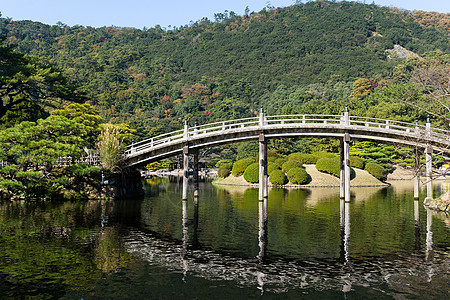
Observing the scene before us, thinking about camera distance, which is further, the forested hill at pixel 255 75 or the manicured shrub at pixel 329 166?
the forested hill at pixel 255 75

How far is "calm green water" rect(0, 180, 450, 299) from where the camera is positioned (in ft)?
46.1

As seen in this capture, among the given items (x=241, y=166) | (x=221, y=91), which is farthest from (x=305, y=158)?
(x=221, y=91)

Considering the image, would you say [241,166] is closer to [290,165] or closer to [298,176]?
[290,165]

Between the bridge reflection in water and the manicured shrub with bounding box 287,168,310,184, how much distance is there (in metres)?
33.0

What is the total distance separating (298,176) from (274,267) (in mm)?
38525

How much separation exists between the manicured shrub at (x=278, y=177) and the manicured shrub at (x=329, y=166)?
5567mm

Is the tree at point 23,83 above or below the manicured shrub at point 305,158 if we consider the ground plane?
above

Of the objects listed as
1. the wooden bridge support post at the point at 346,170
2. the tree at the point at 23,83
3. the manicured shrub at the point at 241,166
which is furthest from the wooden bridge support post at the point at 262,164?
the tree at the point at 23,83

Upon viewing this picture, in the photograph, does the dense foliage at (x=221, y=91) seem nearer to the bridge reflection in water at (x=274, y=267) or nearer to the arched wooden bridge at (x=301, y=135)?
the arched wooden bridge at (x=301, y=135)

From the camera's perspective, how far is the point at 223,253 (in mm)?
18953

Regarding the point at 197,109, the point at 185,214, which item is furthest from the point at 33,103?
the point at 197,109

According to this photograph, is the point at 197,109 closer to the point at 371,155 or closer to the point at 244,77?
the point at 244,77

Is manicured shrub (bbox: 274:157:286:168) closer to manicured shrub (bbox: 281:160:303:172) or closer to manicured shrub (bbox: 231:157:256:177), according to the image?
manicured shrub (bbox: 281:160:303:172)

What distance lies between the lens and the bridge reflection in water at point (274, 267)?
48.8 ft
